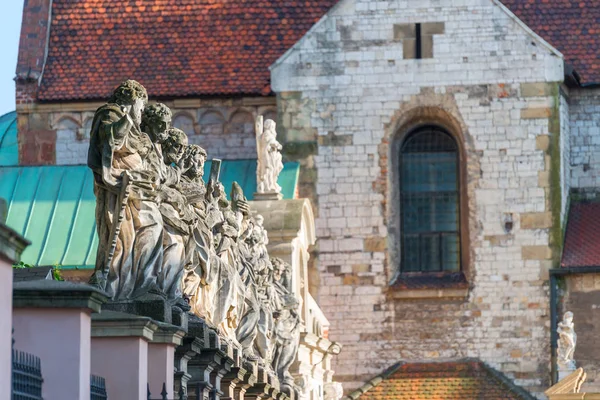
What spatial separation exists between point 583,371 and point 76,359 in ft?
89.6

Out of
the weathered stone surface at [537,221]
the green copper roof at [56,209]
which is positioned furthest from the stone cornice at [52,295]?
the weathered stone surface at [537,221]

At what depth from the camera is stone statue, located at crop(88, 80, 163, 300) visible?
1948cm

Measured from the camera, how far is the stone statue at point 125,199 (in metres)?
19.5

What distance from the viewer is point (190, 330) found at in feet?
67.5

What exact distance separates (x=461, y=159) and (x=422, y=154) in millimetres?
920

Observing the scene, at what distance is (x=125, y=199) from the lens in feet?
64.0

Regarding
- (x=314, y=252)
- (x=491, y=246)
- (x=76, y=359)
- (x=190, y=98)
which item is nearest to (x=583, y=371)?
(x=491, y=246)

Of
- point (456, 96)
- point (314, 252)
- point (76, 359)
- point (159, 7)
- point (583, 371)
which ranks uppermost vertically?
point (159, 7)

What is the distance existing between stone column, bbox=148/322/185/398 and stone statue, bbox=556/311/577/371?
23.3 m

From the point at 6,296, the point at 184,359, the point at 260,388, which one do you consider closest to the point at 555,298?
the point at 260,388

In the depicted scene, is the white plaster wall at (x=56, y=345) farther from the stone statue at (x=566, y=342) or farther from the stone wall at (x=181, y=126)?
the stone wall at (x=181, y=126)

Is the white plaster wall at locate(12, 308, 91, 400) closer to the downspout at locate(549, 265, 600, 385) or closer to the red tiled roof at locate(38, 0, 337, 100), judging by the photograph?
the downspout at locate(549, 265, 600, 385)

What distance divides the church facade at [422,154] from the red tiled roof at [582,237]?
0.24 ft

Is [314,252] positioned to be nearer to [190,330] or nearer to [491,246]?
[491,246]
